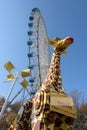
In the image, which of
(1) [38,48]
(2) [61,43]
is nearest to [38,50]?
(1) [38,48]

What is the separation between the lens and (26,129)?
8.80 metres

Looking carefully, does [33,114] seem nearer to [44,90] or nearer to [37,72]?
[44,90]

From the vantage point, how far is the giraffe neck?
8.81 meters

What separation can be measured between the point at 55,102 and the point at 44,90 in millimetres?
511

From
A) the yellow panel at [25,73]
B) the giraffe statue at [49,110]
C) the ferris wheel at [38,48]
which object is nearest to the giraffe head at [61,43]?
the giraffe statue at [49,110]

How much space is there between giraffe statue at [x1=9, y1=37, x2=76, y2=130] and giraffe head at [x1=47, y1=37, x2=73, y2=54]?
14 centimetres

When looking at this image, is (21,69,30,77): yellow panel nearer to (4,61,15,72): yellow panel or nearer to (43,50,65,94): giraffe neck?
(4,61,15,72): yellow panel

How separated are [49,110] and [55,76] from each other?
4.94ft

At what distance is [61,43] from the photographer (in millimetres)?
9711

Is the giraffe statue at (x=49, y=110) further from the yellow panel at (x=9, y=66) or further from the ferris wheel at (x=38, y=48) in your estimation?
the ferris wheel at (x=38, y=48)

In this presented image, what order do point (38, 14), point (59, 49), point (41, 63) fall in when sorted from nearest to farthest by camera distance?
point (59, 49), point (41, 63), point (38, 14)

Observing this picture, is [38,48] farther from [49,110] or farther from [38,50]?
[49,110]

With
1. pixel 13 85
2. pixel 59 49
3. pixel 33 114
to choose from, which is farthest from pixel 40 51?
pixel 33 114

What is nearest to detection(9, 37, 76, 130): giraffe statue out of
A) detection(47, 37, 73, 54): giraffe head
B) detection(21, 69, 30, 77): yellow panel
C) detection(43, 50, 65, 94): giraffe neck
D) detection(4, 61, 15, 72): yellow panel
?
detection(43, 50, 65, 94): giraffe neck
